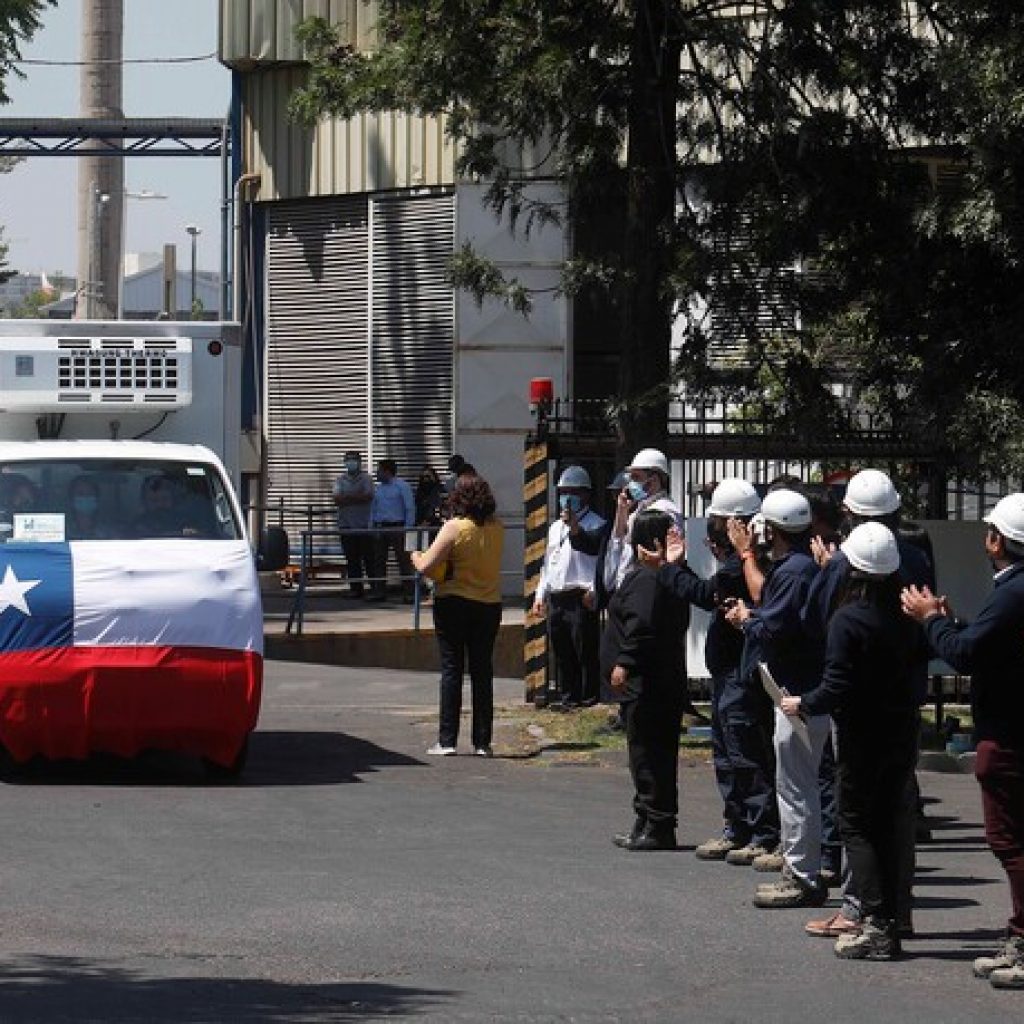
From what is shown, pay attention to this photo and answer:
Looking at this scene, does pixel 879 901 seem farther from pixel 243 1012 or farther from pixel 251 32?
pixel 251 32

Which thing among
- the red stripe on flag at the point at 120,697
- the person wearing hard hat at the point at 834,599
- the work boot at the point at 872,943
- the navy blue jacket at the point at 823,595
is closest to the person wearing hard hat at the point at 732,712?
the person wearing hard hat at the point at 834,599

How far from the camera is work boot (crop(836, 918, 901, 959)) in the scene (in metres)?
9.87

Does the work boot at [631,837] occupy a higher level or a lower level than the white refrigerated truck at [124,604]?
lower

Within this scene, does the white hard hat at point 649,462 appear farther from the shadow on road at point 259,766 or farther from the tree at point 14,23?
the tree at point 14,23

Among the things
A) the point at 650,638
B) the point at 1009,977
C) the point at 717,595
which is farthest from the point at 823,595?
the point at 1009,977

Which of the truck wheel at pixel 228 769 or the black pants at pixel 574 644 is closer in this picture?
the truck wheel at pixel 228 769

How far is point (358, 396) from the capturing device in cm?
3297

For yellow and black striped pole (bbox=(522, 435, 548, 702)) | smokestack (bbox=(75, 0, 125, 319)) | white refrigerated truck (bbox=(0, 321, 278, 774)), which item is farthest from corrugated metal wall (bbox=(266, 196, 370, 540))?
smokestack (bbox=(75, 0, 125, 319))

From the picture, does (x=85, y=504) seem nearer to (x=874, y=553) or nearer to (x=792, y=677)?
(x=792, y=677)

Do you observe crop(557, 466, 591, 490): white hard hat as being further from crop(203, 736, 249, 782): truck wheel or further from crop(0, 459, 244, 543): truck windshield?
crop(203, 736, 249, 782): truck wheel

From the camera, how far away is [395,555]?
3166 centimetres

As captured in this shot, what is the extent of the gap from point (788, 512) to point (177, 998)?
359 centimetres

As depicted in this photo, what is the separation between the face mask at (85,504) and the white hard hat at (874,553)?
7263 mm

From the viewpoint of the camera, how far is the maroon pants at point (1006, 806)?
935 cm
